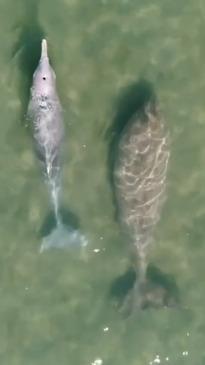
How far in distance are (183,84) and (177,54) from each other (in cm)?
44

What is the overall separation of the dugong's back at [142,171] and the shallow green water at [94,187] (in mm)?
422

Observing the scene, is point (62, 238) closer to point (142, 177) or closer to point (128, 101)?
point (142, 177)

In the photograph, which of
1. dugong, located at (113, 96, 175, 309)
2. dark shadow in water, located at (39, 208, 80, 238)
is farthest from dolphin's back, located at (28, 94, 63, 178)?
dugong, located at (113, 96, 175, 309)

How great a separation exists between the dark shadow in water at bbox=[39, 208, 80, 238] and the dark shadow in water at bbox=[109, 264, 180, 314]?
1080 mm

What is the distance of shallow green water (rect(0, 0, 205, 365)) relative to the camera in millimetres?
11680

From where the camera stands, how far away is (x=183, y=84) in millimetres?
11820

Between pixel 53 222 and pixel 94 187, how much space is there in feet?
2.59

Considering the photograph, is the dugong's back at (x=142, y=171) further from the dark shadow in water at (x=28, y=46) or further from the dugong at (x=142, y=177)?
the dark shadow in water at (x=28, y=46)

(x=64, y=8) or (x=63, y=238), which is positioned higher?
(x=64, y=8)

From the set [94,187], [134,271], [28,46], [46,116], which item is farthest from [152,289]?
[28,46]

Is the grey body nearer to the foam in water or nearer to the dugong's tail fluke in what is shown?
the foam in water

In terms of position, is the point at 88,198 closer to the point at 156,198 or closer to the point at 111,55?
the point at 156,198

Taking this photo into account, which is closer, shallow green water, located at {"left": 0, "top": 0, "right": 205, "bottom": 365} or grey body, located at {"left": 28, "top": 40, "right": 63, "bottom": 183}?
grey body, located at {"left": 28, "top": 40, "right": 63, "bottom": 183}

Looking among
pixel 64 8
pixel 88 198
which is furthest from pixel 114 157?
pixel 64 8
